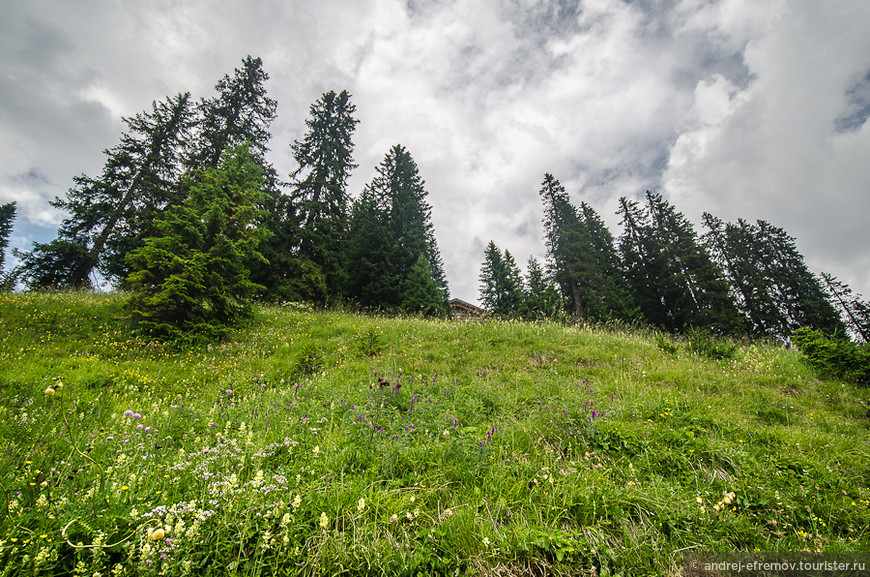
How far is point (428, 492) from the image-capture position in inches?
99.9

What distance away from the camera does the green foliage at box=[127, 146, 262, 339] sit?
917 centimetres

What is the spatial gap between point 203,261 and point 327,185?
43.3ft

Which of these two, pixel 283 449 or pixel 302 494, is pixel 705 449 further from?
pixel 283 449

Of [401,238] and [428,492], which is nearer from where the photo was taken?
[428,492]

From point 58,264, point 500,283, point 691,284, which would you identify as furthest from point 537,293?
point 58,264

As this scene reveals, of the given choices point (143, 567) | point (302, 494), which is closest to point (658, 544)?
point (302, 494)

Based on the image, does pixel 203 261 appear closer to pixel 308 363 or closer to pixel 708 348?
pixel 308 363

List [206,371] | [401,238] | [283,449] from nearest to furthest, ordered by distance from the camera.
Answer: [283,449] < [206,371] < [401,238]

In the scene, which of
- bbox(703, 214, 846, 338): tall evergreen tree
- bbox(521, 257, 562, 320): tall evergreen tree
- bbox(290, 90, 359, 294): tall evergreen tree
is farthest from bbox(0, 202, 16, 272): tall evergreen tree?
bbox(703, 214, 846, 338): tall evergreen tree

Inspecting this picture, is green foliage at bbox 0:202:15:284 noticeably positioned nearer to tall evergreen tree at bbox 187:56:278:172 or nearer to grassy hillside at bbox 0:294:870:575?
tall evergreen tree at bbox 187:56:278:172

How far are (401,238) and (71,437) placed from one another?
21.9 meters

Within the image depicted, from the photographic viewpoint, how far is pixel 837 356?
6414mm

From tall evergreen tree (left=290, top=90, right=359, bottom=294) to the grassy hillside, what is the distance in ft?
44.7

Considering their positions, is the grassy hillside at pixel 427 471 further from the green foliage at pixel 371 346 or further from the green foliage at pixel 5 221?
the green foliage at pixel 5 221
